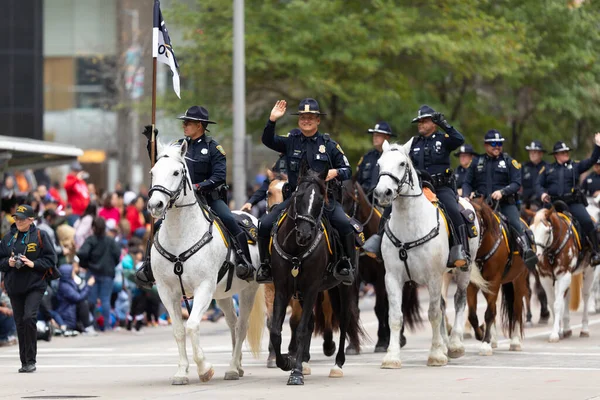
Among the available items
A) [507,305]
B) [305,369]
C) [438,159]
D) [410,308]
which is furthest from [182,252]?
[507,305]

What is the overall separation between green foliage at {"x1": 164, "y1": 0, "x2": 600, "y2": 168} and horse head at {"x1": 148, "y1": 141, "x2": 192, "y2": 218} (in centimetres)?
1763

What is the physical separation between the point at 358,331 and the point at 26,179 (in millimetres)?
15747

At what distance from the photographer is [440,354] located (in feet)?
53.3

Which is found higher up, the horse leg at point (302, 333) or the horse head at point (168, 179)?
the horse head at point (168, 179)

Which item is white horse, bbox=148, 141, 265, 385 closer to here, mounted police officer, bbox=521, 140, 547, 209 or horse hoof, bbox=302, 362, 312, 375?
horse hoof, bbox=302, 362, 312, 375

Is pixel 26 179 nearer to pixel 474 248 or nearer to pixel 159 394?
pixel 474 248

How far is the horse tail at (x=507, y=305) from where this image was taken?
1911cm

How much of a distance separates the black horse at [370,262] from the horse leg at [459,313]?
1328 mm

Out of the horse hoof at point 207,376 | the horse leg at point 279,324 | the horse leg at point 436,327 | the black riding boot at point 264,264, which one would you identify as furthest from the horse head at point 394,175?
the horse hoof at point 207,376

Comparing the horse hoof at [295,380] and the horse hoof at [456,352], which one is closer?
the horse hoof at [295,380]

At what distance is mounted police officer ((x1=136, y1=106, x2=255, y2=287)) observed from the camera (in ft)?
49.6

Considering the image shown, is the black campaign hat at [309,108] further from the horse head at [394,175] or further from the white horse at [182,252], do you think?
the white horse at [182,252]

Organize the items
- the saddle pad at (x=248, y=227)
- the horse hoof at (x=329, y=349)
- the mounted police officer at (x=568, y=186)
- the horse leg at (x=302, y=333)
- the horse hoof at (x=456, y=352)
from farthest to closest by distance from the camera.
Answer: the mounted police officer at (x=568, y=186)
the horse hoof at (x=329, y=349)
the horse hoof at (x=456, y=352)
the saddle pad at (x=248, y=227)
the horse leg at (x=302, y=333)

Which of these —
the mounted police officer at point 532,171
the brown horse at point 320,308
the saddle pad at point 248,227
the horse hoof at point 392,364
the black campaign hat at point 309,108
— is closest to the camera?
the black campaign hat at point 309,108
